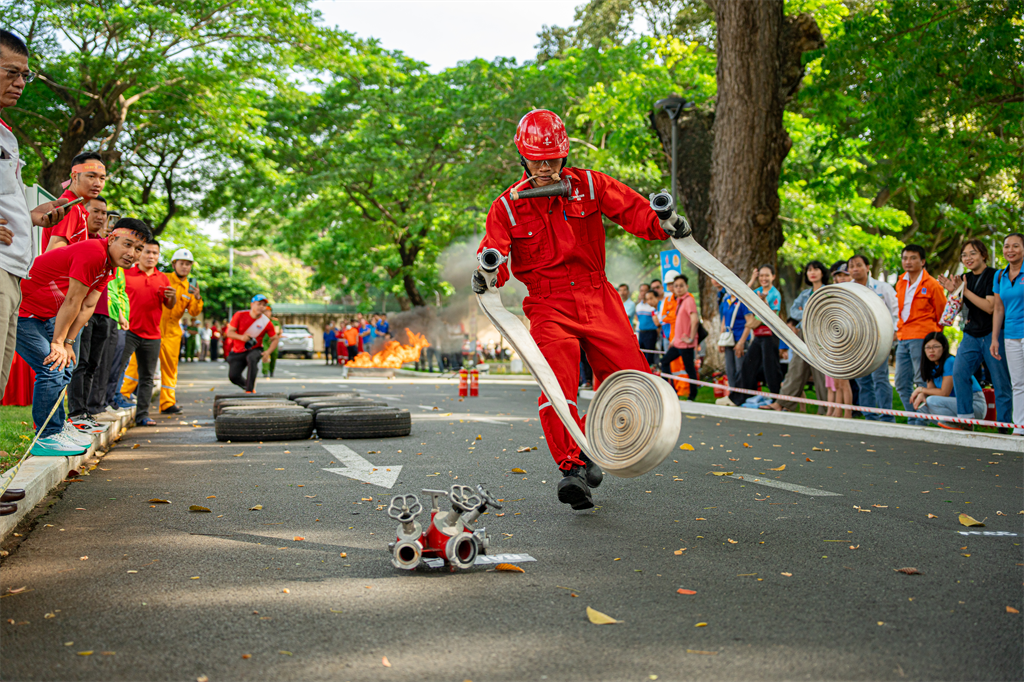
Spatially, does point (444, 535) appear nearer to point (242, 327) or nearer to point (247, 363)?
point (242, 327)

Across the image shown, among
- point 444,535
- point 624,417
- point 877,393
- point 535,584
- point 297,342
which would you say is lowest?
point 535,584

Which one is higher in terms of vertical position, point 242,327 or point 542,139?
point 542,139

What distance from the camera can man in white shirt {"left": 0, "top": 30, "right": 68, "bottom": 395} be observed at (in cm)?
397

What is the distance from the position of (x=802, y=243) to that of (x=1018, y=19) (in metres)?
15.7

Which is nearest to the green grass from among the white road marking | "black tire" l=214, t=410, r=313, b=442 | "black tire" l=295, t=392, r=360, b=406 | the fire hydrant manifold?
"black tire" l=214, t=410, r=313, b=442

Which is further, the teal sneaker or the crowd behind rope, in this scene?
the crowd behind rope

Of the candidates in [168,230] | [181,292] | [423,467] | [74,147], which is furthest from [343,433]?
[168,230]

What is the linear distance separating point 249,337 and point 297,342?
114 ft

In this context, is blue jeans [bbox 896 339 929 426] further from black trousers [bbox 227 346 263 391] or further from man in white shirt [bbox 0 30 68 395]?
black trousers [bbox 227 346 263 391]

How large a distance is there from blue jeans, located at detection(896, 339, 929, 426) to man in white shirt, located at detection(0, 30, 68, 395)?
29.3 feet

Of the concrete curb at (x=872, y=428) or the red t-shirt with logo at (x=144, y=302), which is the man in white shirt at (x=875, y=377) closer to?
the concrete curb at (x=872, y=428)

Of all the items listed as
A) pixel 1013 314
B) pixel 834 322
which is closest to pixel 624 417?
pixel 834 322

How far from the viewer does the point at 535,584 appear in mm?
3562

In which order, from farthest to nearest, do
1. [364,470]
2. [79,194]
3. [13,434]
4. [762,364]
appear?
[762,364], [13,434], [364,470], [79,194]
